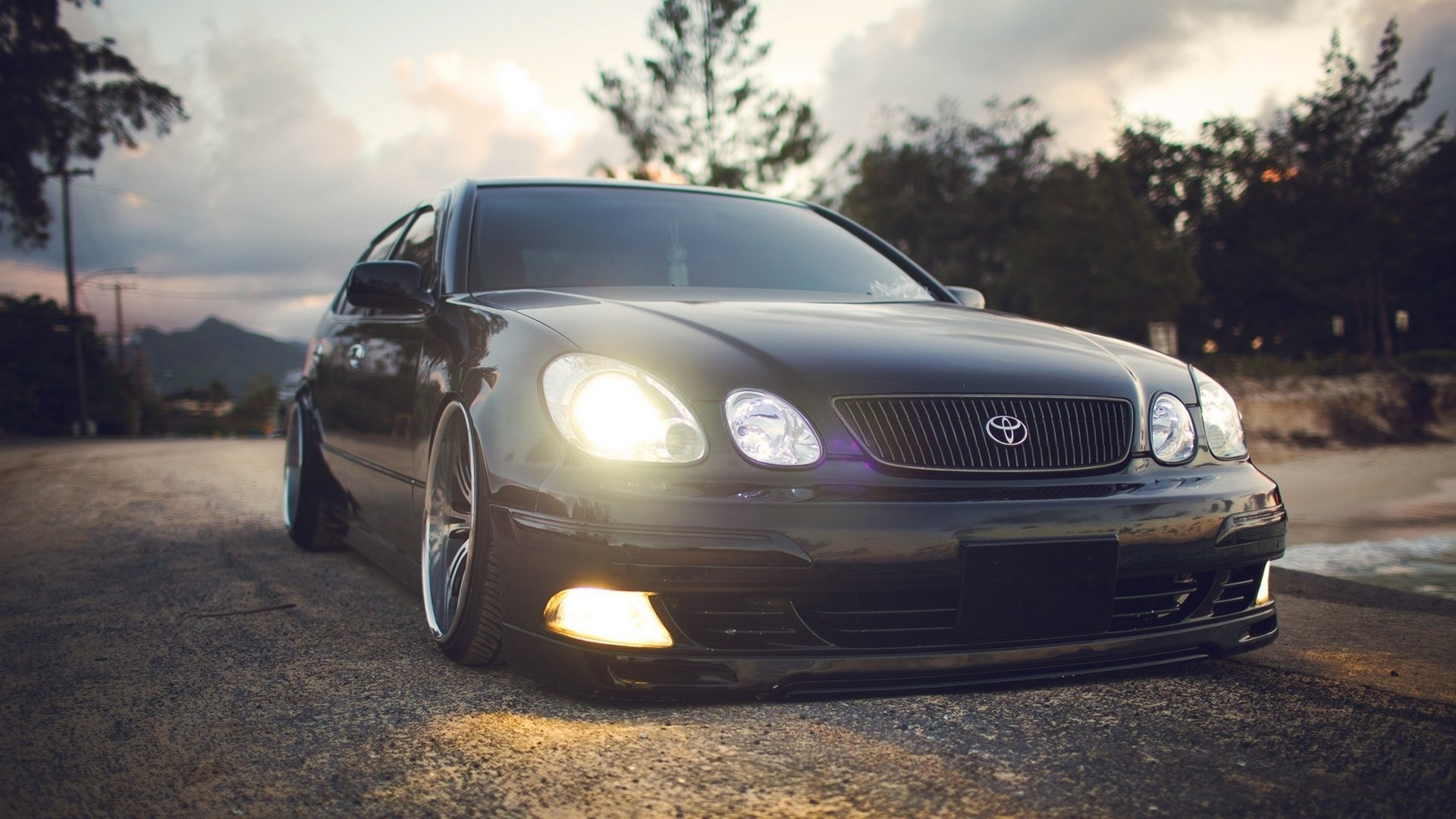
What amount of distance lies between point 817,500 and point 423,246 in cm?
231

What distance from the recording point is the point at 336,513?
4590 millimetres

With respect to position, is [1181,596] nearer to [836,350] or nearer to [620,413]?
[836,350]

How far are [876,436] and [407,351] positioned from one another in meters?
1.75

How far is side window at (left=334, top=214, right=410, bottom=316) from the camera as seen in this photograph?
180 inches

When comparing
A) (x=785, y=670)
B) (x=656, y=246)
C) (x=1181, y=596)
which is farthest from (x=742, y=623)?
(x=656, y=246)

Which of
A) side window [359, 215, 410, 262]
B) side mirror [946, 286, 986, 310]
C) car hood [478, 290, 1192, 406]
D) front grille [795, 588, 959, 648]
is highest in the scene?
side window [359, 215, 410, 262]

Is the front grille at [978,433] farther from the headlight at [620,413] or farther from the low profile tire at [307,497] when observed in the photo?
the low profile tire at [307,497]

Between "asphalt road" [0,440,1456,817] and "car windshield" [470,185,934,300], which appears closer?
"asphalt road" [0,440,1456,817]

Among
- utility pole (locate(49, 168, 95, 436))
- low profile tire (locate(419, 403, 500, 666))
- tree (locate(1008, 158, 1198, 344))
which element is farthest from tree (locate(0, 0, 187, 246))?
low profile tire (locate(419, 403, 500, 666))

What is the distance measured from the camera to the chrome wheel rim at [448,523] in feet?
8.89

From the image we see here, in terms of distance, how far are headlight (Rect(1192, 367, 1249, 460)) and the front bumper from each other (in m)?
0.48

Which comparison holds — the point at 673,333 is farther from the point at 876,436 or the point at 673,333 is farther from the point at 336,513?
the point at 336,513

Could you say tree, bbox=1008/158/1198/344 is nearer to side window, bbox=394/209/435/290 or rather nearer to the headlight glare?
side window, bbox=394/209/435/290

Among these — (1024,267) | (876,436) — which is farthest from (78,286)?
(876,436)
